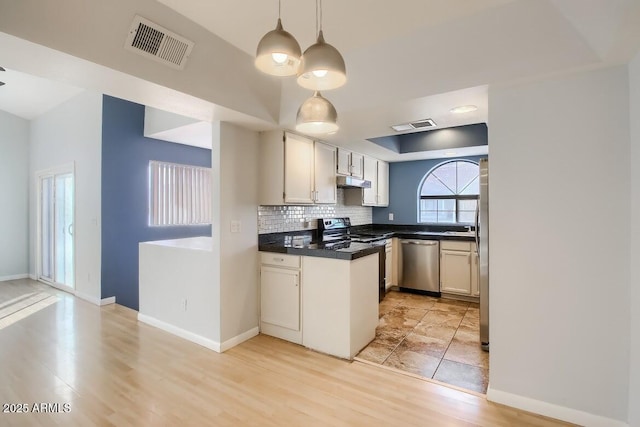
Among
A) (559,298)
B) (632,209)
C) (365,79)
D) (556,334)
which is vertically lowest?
(556,334)

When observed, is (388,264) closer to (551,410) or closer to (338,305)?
(338,305)

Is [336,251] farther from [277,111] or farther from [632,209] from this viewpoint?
[632,209]

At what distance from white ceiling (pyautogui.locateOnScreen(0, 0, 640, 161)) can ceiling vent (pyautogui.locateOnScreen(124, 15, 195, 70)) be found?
164 millimetres

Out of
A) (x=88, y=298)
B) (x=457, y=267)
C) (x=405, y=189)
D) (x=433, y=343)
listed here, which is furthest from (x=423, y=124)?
(x=88, y=298)

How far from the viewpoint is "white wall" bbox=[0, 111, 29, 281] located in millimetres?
5855

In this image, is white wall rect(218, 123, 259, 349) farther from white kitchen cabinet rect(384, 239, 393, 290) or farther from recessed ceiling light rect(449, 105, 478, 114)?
white kitchen cabinet rect(384, 239, 393, 290)

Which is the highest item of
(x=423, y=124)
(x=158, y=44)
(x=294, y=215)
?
(x=158, y=44)

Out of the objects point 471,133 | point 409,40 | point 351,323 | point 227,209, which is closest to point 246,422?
point 351,323

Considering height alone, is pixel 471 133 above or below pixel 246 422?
above

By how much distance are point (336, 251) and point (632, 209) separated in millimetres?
2029

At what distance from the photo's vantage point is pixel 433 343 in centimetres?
310

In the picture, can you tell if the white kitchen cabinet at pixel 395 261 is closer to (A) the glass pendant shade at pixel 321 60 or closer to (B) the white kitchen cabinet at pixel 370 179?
(B) the white kitchen cabinet at pixel 370 179

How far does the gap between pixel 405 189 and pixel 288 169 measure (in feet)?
9.99

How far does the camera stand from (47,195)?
19.0ft
